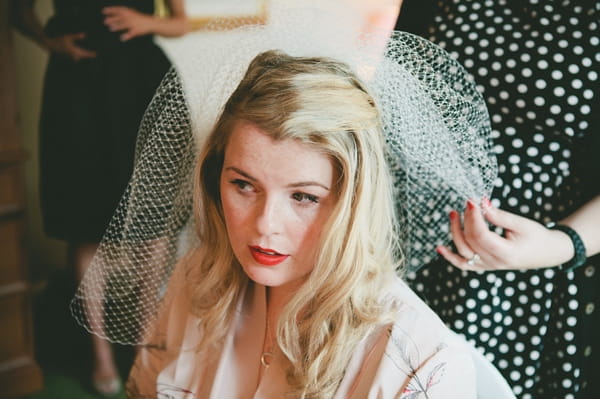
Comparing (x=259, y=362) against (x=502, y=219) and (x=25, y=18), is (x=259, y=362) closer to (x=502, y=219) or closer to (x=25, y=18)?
(x=502, y=219)

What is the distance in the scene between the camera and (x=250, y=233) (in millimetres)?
898

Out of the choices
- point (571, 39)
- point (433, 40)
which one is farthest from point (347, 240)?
point (571, 39)

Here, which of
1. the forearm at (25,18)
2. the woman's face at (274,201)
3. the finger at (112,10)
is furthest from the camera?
the forearm at (25,18)

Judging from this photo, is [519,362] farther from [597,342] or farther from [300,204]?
[300,204]

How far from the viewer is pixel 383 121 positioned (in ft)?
3.03

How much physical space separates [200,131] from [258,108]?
0.77 feet

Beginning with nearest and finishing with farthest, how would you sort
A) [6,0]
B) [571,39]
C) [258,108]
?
[258,108] < [571,39] < [6,0]

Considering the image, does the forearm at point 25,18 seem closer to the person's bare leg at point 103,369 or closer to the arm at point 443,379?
the person's bare leg at point 103,369

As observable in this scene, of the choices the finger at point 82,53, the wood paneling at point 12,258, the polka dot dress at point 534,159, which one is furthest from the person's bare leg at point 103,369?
the polka dot dress at point 534,159

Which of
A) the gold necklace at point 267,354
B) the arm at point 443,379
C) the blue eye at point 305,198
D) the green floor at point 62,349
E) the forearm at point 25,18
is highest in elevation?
the blue eye at point 305,198

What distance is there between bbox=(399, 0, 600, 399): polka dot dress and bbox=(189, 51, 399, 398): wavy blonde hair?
0.75 feet

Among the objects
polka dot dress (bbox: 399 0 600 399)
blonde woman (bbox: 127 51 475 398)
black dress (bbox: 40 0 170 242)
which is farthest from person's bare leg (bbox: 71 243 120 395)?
polka dot dress (bbox: 399 0 600 399)

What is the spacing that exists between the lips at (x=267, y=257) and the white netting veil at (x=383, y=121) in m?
0.29

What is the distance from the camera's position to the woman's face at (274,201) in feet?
2.76
